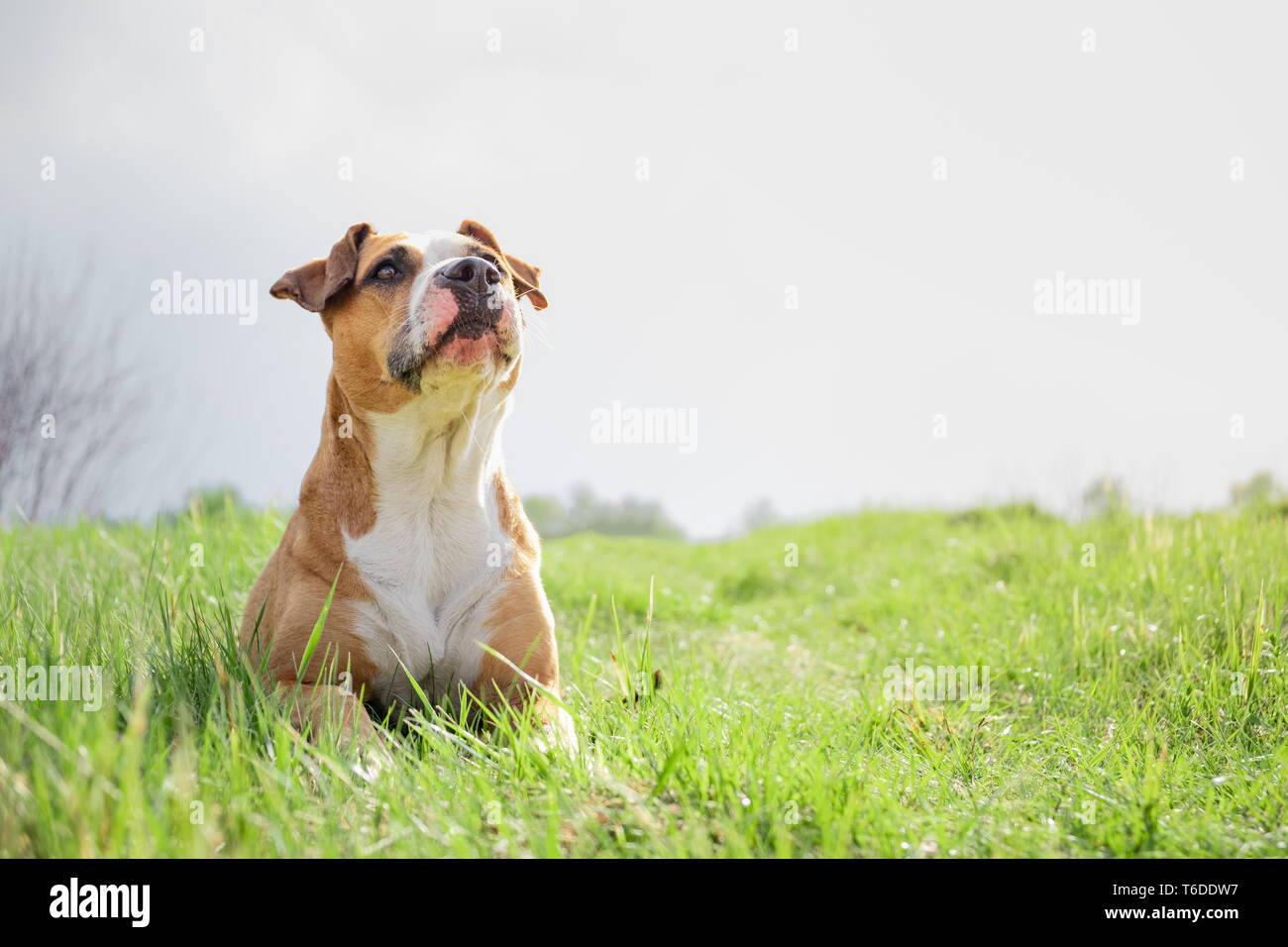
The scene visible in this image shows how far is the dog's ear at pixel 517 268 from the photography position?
4.10 meters

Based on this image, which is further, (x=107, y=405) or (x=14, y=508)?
(x=107, y=405)

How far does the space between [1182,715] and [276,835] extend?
12.1 ft

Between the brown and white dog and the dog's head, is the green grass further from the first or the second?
the dog's head

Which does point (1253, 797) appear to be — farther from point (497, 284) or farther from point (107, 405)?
point (107, 405)

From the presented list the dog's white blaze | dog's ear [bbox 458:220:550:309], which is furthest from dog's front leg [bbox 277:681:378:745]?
dog's ear [bbox 458:220:550:309]

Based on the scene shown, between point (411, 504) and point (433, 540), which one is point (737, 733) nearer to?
point (433, 540)

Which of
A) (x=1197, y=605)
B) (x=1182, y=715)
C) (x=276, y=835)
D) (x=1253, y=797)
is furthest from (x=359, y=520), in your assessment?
(x=1197, y=605)

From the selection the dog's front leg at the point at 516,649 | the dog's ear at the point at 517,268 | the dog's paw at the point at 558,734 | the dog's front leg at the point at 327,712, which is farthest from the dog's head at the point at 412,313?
the dog's paw at the point at 558,734

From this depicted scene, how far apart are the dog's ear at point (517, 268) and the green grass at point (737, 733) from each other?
5.32 feet

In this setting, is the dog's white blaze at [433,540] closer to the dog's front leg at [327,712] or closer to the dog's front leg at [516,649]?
the dog's front leg at [516,649]

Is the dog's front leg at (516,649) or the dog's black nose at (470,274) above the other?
the dog's black nose at (470,274)

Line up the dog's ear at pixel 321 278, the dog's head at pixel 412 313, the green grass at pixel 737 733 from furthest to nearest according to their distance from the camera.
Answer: the dog's ear at pixel 321 278, the dog's head at pixel 412 313, the green grass at pixel 737 733

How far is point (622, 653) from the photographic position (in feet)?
10.6

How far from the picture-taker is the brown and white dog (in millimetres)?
3287
